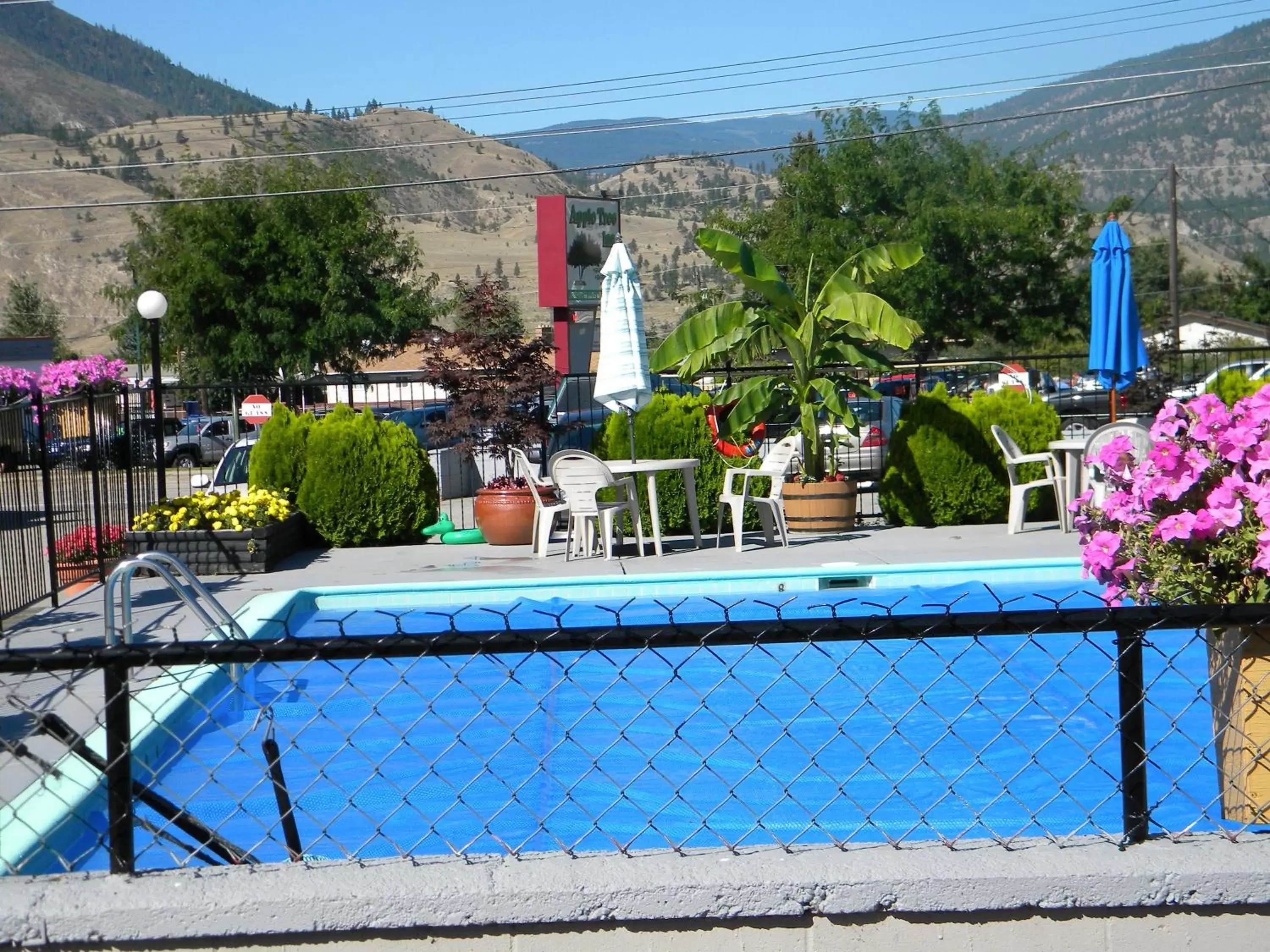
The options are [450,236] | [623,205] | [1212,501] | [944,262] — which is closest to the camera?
[1212,501]

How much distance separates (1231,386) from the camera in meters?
12.7

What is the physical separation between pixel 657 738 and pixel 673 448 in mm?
5846

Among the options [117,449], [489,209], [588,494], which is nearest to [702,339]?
[588,494]

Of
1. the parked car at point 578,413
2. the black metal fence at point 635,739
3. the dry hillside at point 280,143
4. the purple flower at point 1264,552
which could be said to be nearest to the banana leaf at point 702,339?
the parked car at point 578,413

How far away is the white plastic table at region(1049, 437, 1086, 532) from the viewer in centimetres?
1213

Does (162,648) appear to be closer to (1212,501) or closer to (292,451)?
(1212,501)

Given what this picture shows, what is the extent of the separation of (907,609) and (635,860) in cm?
722

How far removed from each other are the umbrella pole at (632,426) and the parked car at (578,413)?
0.31 m

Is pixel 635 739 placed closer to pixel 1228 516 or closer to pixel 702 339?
pixel 1228 516

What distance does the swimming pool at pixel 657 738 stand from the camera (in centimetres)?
511

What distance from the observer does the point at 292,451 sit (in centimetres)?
1264

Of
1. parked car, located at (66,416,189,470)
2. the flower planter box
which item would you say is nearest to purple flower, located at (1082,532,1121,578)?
parked car, located at (66,416,189,470)

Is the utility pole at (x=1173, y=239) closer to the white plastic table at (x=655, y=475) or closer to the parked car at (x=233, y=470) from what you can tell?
the parked car at (x=233, y=470)

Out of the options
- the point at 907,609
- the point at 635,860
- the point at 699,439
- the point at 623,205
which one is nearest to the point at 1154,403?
the point at 699,439
